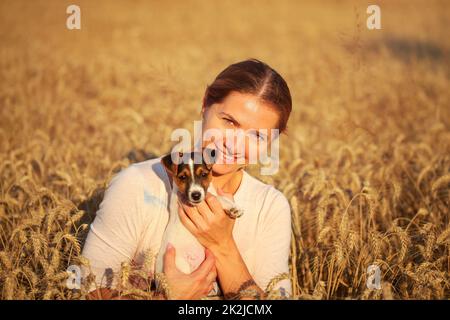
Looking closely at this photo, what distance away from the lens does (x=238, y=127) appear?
3240 millimetres

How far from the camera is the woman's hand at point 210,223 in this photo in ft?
10.4

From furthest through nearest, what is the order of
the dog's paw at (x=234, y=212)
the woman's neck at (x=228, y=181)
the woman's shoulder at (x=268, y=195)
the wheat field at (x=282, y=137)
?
1. the wheat field at (x=282, y=137)
2. the woman's neck at (x=228, y=181)
3. the woman's shoulder at (x=268, y=195)
4. the dog's paw at (x=234, y=212)

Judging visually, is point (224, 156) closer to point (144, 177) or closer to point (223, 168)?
point (223, 168)

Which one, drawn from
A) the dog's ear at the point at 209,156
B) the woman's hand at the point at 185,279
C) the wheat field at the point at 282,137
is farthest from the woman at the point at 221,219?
the wheat field at the point at 282,137

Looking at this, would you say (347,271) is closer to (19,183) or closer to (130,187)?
(130,187)

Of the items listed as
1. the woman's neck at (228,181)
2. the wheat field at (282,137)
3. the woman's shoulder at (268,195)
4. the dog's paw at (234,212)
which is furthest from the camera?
the wheat field at (282,137)

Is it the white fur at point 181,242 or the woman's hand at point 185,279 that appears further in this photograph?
the white fur at point 181,242

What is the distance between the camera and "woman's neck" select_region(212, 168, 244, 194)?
3.47 metres

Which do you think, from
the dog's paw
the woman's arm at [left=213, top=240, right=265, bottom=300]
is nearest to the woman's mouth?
the dog's paw

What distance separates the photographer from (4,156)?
5.73 metres

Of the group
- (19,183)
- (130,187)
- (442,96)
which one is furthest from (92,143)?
(442,96)

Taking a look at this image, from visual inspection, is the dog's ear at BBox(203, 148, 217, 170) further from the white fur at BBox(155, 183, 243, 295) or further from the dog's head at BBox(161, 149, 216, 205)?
the white fur at BBox(155, 183, 243, 295)

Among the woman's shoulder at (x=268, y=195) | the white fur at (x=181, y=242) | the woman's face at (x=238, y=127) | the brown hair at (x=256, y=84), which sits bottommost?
the white fur at (x=181, y=242)

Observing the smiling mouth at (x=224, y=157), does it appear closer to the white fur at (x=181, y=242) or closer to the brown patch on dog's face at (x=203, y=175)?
the brown patch on dog's face at (x=203, y=175)
